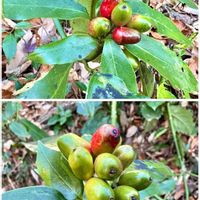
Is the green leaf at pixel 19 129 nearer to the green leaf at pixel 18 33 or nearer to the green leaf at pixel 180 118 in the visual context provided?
the green leaf at pixel 18 33

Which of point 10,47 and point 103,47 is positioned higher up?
point 103,47

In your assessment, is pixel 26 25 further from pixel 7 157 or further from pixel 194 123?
pixel 194 123

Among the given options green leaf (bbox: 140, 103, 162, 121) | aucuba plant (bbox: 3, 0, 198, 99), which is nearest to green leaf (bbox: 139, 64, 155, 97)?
aucuba plant (bbox: 3, 0, 198, 99)

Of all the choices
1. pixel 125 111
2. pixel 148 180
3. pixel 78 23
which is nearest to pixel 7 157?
pixel 125 111

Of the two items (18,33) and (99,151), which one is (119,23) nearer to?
(99,151)

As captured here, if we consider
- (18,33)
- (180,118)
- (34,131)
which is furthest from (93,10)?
(180,118)
